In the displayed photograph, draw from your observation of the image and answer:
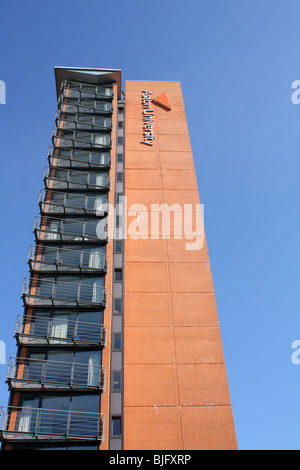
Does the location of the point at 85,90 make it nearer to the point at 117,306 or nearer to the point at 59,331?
the point at 117,306

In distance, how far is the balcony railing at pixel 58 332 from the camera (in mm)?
25797

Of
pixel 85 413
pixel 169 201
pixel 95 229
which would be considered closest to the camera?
pixel 85 413

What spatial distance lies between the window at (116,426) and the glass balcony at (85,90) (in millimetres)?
27028

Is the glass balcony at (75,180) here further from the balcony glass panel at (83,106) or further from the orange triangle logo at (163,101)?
the orange triangle logo at (163,101)

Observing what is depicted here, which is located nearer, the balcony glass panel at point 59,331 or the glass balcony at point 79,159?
the balcony glass panel at point 59,331

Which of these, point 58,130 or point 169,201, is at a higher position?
point 58,130

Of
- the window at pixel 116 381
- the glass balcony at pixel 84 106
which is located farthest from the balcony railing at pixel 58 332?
the glass balcony at pixel 84 106

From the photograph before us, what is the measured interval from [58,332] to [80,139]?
17036 millimetres

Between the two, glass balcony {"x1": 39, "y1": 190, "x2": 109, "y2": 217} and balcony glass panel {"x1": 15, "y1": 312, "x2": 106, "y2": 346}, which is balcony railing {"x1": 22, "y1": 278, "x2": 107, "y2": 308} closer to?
balcony glass panel {"x1": 15, "y1": 312, "x2": 106, "y2": 346}

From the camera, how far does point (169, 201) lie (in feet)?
111
